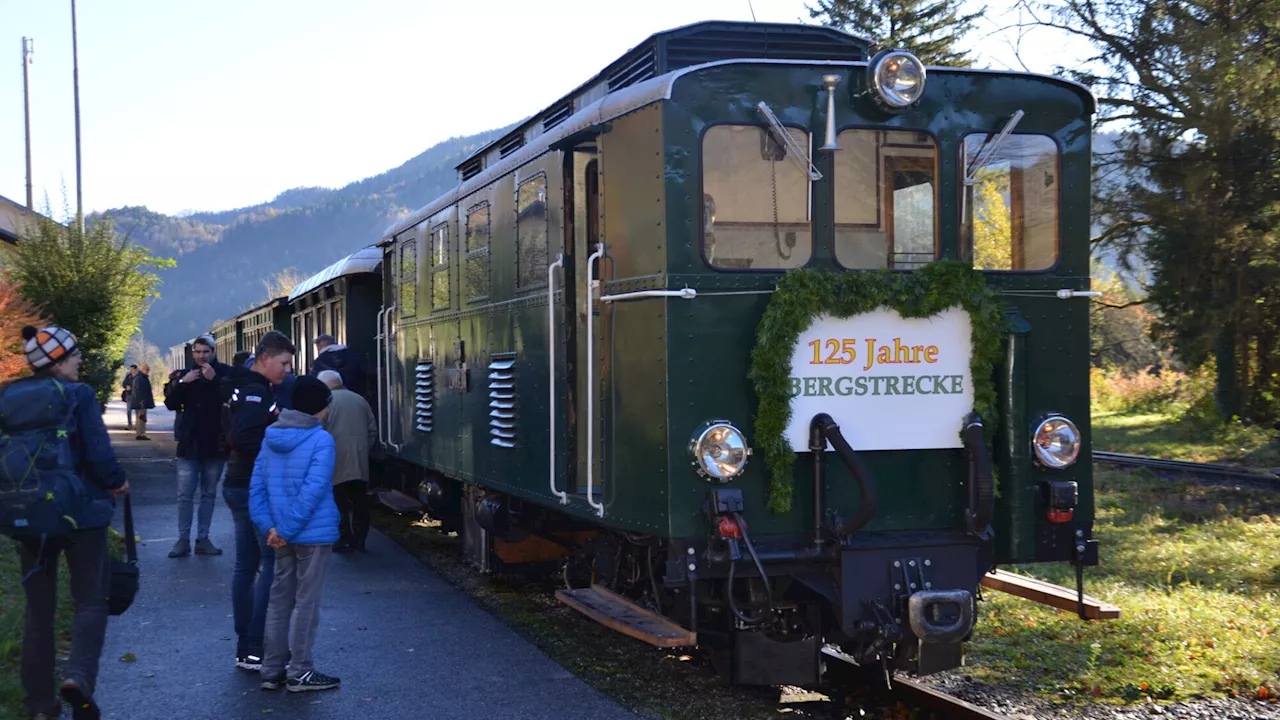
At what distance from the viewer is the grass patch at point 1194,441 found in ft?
67.5

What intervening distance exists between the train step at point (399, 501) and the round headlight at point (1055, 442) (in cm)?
795

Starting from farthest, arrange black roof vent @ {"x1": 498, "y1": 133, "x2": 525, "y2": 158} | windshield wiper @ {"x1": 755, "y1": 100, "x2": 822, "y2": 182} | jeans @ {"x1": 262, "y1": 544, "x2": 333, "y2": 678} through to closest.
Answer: black roof vent @ {"x1": 498, "y1": 133, "x2": 525, "y2": 158}, jeans @ {"x1": 262, "y1": 544, "x2": 333, "y2": 678}, windshield wiper @ {"x1": 755, "y1": 100, "x2": 822, "y2": 182}

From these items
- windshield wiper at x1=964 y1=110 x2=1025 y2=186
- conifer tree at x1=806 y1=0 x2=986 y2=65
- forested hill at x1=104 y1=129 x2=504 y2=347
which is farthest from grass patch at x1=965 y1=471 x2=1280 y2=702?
forested hill at x1=104 y1=129 x2=504 y2=347

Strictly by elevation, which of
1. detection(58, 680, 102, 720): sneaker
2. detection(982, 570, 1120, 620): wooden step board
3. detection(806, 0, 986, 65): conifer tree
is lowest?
detection(58, 680, 102, 720): sneaker

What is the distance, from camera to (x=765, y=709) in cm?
653

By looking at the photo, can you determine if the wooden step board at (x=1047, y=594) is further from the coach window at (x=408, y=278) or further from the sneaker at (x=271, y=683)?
the coach window at (x=408, y=278)

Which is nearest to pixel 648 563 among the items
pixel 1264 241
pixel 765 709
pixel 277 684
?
pixel 765 709

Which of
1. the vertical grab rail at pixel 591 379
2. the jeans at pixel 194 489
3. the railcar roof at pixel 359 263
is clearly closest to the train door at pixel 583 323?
the vertical grab rail at pixel 591 379

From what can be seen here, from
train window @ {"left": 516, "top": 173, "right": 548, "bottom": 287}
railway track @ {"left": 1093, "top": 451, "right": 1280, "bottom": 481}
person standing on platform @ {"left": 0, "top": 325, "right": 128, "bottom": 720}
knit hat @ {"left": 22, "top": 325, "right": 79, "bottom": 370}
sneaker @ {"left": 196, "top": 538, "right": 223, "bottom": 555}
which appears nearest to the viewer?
person standing on platform @ {"left": 0, "top": 325, "right": 128, "bottom": 720}

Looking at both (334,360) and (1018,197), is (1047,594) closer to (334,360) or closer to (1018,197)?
(1018,197)

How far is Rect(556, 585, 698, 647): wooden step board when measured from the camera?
6.28m

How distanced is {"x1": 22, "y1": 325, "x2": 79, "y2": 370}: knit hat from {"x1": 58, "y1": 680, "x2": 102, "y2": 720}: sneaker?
1541 millimetres

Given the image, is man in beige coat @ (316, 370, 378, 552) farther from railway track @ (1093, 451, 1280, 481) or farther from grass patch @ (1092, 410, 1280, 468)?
grass patch @ (1092, 410, 1280, 468)

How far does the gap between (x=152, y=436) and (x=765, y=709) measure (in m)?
26.4
